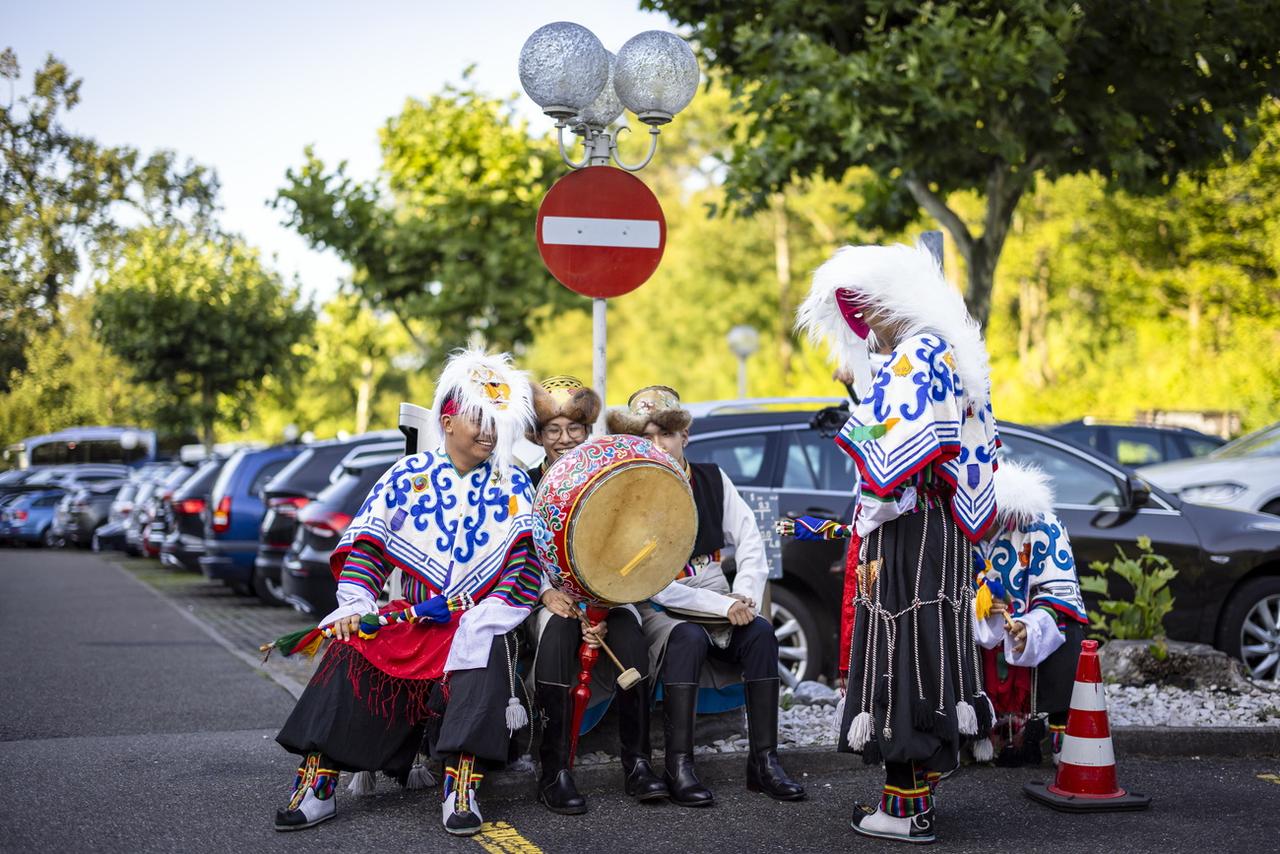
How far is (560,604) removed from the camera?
578 centimetres

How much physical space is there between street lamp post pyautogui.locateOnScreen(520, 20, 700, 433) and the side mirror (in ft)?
11.1

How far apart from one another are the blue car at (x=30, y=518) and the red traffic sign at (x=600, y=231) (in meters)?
27.3

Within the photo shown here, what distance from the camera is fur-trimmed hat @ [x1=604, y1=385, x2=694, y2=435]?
621 centimetres

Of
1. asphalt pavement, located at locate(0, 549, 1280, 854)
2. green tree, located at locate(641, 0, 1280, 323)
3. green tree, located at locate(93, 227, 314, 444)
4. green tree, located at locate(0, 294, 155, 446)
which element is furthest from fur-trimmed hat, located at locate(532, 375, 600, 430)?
green tree, located at locate(0, 294, 155, 446)

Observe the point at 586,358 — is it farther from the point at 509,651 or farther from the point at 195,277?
the point at 509,651

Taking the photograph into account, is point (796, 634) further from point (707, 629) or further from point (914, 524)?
point (914, 524)

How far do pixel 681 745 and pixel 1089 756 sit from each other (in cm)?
163

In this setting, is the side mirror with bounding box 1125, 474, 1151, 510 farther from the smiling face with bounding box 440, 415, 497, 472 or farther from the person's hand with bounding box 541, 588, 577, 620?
the smiling face with bounding box 440, 415, 497, 472

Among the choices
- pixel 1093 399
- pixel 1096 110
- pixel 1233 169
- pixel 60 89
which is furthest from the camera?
pixel 60 89

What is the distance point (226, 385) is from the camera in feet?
106

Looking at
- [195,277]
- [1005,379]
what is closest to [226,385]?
[195,277]

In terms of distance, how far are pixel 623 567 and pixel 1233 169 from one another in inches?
860

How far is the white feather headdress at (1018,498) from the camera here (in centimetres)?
626

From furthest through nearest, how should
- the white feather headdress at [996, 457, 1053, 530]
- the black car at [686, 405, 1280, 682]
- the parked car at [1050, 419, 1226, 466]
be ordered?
the parked car at [1050, 419, 1226, 466] → the black car at [686, 405, 1280, 682] → the white feather headdress at [996, 457, 1053, 530]
